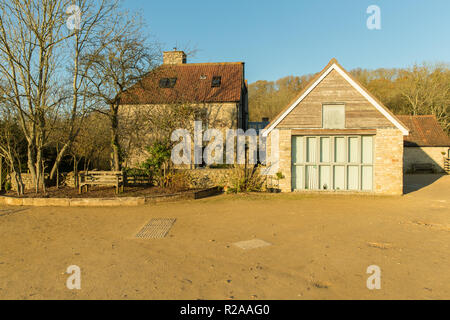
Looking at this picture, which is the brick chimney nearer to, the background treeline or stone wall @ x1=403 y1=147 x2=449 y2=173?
the background treeline

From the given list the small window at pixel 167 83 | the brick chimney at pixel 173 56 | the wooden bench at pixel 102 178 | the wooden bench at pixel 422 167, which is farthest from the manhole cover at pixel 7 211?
the wooden bench at pixel 422 167

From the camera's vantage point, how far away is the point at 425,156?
2630 centimetres

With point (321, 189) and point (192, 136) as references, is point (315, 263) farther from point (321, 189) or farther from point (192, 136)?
point (192, 136)

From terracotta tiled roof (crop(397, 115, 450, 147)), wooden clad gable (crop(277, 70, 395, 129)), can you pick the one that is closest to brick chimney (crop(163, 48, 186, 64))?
wooden clad gable (crop(277, 70, 395, 129))

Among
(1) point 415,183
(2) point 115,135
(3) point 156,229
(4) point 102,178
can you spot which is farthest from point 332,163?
(4) point 102,178

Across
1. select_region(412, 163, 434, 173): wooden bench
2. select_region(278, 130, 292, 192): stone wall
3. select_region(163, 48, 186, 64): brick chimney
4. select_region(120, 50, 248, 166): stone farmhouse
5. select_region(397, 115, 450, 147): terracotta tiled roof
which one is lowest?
select_region(412, 163, 434, 173): wooden bench

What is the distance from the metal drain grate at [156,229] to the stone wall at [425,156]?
23.7 meters

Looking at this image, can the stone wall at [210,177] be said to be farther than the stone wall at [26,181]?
Yes

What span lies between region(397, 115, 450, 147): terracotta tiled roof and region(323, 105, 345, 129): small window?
1607cm

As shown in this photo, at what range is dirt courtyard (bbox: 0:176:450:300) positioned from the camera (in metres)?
4.54

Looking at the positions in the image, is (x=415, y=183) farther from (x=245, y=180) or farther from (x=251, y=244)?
(x=251, y=244)

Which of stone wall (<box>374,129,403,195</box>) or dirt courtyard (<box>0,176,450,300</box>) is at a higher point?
stone wall (<box>374,129,403,195</box>)

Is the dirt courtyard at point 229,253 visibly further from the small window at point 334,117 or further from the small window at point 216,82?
the small window at point 216,82

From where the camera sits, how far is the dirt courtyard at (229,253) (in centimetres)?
454
